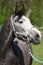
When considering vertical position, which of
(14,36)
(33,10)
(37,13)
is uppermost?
(33,10)

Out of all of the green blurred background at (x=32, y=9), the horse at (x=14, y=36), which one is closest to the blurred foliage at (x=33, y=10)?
the green blurred background at (x=32, y=9)

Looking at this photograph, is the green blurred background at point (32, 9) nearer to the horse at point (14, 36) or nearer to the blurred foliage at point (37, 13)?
the blurred foliage at point (37, 13)

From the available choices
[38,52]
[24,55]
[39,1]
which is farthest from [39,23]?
[24,55]

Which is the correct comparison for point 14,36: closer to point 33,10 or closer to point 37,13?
point 37,13

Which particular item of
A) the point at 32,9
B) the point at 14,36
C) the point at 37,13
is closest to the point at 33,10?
the point at 32,9

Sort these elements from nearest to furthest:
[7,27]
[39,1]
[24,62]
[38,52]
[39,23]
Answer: [7,27]
[24,62]
[38,52]
[39,23]
[39,1]

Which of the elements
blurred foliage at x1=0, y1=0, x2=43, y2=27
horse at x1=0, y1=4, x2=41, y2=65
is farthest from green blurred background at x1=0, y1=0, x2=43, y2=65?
horse at x1=0, y1=4, x2=41, y2=65

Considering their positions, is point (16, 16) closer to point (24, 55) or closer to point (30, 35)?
point (30, 35)

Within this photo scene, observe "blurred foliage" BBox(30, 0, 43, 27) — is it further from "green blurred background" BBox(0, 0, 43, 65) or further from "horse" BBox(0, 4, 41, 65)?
"horse" BBox(0, 4, 41, 65)

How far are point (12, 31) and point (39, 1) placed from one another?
22.4 meters

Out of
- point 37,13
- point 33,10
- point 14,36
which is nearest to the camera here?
point 14,36

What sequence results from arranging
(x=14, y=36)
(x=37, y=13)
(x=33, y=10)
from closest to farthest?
(x=14, y=36) → (x=37, y=13) → (x=33, y=10)

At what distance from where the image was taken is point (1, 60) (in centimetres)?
488

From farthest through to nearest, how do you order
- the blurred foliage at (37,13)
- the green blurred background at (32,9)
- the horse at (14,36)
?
the green blurred background at (32,9) < the blurred foliage at (37,13) < the horse at (14,36)
